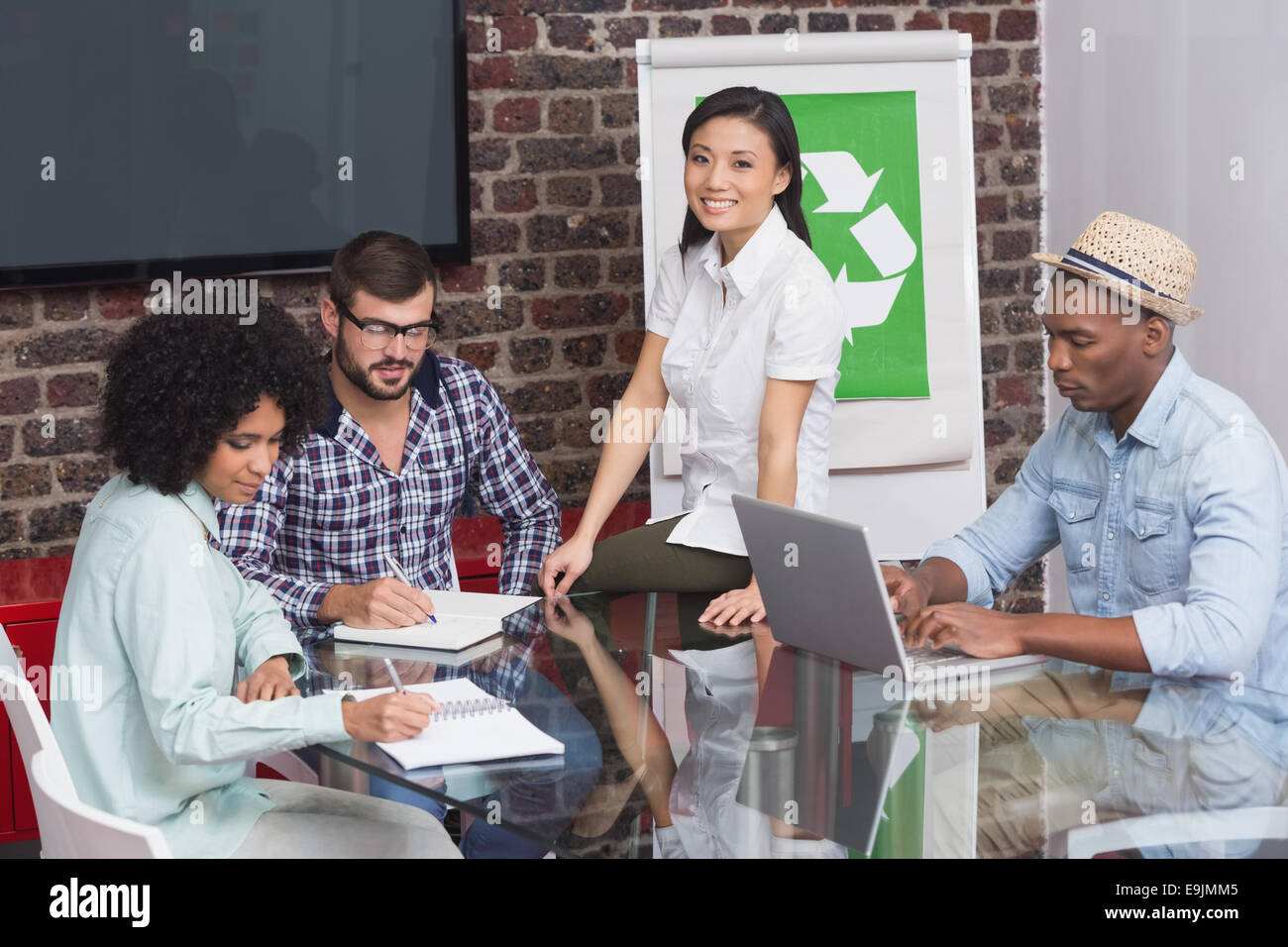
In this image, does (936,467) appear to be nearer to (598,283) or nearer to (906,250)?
(906,250)

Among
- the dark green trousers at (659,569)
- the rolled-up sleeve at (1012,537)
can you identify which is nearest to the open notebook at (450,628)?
the dark green trousers at (659,569)

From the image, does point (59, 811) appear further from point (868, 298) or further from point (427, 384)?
point (868, 298)

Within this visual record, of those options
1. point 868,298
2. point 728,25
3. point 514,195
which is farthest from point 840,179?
point 514,195

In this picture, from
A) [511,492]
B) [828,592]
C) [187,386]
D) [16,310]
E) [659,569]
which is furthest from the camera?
[16,310]

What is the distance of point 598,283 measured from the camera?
12.4ft

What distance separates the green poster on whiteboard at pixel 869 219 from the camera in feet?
11.6

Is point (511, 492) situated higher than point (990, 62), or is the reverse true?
point (990, 62)

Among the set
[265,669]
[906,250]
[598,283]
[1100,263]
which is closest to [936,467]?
[906,250]

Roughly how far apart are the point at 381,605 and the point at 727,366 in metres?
0.87

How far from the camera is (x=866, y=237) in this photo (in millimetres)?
3562

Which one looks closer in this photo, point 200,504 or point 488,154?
point 200,504

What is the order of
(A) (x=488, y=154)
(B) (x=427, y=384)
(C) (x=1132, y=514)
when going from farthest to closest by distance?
1. (A) (x=488, y=154)
2. (B) (x=427, y=384)
3. (C) (x=1132, y=514)

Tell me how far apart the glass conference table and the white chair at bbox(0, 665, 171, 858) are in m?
Answer: 0.31

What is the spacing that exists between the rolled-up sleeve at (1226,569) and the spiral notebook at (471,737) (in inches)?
32.4
